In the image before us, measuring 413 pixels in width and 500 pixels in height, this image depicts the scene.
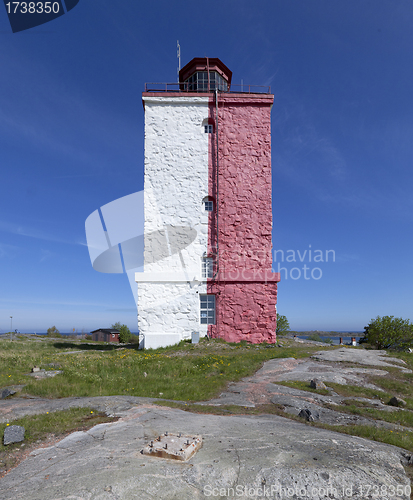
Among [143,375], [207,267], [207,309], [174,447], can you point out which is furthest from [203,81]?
[174,447]

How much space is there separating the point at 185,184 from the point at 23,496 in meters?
19.2

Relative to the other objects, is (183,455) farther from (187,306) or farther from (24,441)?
(187,306)

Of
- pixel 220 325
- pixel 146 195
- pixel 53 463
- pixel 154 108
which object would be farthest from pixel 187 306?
pixel 53 463

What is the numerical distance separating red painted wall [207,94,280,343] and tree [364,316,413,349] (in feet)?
26.6

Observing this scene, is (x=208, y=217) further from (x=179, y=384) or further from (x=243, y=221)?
(x=179, y=384)

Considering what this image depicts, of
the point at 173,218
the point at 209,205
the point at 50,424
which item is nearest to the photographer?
the point at 50,424

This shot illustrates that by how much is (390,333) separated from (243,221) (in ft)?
42.3

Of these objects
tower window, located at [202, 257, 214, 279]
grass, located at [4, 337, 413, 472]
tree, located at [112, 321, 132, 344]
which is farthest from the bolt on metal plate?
tree, located at [112, 321, 132, 344]

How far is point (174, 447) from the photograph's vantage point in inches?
177

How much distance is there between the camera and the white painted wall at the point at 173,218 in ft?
65.1

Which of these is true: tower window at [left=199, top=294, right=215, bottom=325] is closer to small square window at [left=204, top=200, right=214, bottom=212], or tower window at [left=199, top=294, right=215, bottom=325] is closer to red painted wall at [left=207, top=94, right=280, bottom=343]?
red painted wall at [left=207, top=94, right=280, bottom=343]

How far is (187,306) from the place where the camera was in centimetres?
1997

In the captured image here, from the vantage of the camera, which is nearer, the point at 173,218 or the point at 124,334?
the point at 173,218

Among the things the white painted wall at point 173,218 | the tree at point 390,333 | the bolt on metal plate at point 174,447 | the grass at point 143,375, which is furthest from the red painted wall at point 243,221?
the bolt on metal plate at point 174,447
